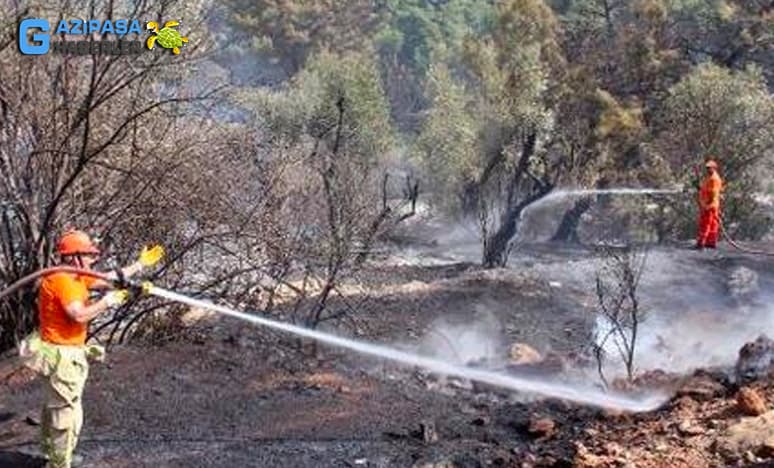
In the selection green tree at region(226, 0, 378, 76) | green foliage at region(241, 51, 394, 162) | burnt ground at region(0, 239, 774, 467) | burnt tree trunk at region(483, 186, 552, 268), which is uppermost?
green tree at region(226, 0, 378, 76)

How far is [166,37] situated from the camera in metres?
8.70

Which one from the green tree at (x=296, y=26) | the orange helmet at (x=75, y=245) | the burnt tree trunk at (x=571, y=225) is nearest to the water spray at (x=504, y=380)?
the orange helmet at (x=75, y=245)

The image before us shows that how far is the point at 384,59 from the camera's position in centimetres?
5447

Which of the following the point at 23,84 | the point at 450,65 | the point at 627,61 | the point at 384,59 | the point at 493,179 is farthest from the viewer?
the point at 384,59

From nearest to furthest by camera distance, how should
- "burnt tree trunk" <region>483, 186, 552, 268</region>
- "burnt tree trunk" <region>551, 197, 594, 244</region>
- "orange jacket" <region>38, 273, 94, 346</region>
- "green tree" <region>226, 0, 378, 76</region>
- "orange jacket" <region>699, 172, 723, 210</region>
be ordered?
"orange jacket" <region>38, 273, 94, 346</region> < "orange jacket" <region>699, 172, 723, 210</region> < "burnt tree trunk" <region>483, 186, 552, 268</region> < "burnt tree trunk" <region>551, 197, 594, 244</region> < "green tree" <region>226, 0, 378, 76</region>

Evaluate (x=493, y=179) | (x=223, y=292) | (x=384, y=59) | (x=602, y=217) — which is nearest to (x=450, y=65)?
(x=384, y=59)

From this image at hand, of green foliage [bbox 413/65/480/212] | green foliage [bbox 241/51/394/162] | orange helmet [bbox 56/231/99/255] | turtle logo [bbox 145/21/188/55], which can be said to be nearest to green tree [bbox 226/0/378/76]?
green foliage [bbox 241/51/394/162]

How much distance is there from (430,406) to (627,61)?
854 inches

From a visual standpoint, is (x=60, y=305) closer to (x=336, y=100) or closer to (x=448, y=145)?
(x=448, y=145)

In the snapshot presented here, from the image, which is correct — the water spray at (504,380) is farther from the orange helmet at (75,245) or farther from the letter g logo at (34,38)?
the letter g logo at (34,38)

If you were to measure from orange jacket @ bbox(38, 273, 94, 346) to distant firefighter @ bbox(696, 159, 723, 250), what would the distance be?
12087mm

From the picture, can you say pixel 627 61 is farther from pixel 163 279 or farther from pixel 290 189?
pixel 163 279

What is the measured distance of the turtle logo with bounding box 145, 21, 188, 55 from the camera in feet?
28.1

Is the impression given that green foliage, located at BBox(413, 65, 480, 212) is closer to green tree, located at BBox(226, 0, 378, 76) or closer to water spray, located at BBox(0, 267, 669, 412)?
water spray, located at BBox(0, 267, 669, 412)
